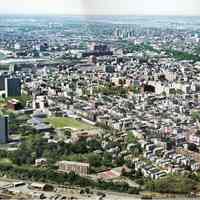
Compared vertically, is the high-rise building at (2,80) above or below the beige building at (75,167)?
above

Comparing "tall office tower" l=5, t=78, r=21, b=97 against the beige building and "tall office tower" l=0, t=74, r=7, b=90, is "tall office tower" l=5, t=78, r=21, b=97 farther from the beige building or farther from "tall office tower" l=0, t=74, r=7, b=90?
the beige building

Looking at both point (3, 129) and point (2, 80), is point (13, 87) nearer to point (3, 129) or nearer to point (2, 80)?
point (2, 80)

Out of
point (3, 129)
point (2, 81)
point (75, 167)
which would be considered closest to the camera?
point (75, 167)

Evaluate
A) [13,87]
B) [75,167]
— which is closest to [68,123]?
[75,167]

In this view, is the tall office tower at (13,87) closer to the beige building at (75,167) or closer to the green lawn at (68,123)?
the green lawn at (68,123)

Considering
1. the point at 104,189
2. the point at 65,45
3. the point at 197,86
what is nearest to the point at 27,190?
the point at 104,189

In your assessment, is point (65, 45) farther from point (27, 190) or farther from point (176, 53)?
point (27, 190)

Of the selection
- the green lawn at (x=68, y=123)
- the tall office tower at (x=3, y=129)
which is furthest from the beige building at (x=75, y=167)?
the tall office tower at (x=3, y=129)
